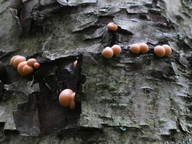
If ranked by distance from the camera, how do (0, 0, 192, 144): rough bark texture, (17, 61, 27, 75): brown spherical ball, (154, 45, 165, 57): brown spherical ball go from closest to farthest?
(0, 0, 192, 144): rough bark texture < (154, 45, 165, 57): brown spherical ball < (17, 61, 27, 75): brown spherical ball

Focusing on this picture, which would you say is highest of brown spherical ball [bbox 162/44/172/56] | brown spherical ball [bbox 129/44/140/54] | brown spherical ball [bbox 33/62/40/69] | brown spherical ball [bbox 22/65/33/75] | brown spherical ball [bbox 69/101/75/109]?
brown spherical ball [bbox 129/44/140/54]

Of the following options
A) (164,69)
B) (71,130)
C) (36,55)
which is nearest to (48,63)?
(36,55)

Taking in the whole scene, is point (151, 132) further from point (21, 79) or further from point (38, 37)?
point (38, 37)

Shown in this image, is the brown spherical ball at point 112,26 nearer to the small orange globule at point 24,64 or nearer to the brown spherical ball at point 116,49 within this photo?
the brown spherical ball at point 116,49

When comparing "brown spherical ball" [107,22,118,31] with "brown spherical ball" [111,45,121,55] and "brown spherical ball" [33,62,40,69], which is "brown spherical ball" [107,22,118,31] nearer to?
"brown spherical ball" [111,45,121,55]

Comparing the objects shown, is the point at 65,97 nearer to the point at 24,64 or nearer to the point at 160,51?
the point at 24,64

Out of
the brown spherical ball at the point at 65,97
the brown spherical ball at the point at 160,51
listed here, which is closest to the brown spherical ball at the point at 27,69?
the brown spherical ball at the point at 65,97

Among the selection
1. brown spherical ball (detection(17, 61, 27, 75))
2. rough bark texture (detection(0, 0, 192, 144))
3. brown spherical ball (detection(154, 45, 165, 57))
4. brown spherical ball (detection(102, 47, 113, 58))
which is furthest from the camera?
brown spherical ball (detection(17, 61, 27, 75))

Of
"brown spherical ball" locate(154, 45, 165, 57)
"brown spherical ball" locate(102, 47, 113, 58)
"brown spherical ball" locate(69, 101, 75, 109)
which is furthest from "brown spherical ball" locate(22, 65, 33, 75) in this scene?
"brown spherical ball" locate(154, 45, 165, 57)
